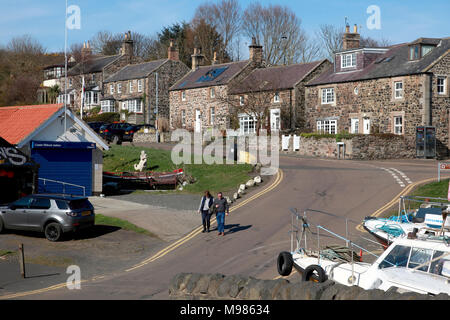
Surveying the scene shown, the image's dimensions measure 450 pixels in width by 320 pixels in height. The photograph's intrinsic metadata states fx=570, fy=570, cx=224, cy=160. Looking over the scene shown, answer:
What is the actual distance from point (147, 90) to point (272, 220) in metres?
51.0

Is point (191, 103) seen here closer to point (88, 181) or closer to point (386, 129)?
point (386, 129)

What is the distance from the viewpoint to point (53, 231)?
883 inches

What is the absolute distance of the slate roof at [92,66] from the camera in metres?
83.4

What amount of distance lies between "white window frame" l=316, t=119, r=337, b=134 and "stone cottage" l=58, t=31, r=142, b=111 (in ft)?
123

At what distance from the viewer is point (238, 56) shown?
309 feet

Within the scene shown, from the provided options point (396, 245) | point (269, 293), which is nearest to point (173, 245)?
point (396, 245)

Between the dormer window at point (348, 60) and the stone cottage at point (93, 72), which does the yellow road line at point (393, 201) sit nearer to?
the dormer window at point (348, 60)

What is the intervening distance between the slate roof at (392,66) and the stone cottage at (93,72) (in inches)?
1407

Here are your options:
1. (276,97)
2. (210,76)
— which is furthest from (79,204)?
(210,76)

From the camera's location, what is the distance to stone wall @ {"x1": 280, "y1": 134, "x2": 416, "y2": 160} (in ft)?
150

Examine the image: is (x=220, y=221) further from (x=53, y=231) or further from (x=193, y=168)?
(x=193, y=168)

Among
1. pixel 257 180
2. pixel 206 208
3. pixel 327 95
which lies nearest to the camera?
pixel 206 208

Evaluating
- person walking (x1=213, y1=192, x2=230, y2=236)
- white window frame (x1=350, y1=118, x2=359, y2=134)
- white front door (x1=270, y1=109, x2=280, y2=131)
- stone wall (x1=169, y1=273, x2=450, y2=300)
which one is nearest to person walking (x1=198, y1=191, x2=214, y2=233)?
person walking (x1=213, y1=192, x2=230, y2=236)

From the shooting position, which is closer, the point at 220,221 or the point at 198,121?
the point at 220,221
